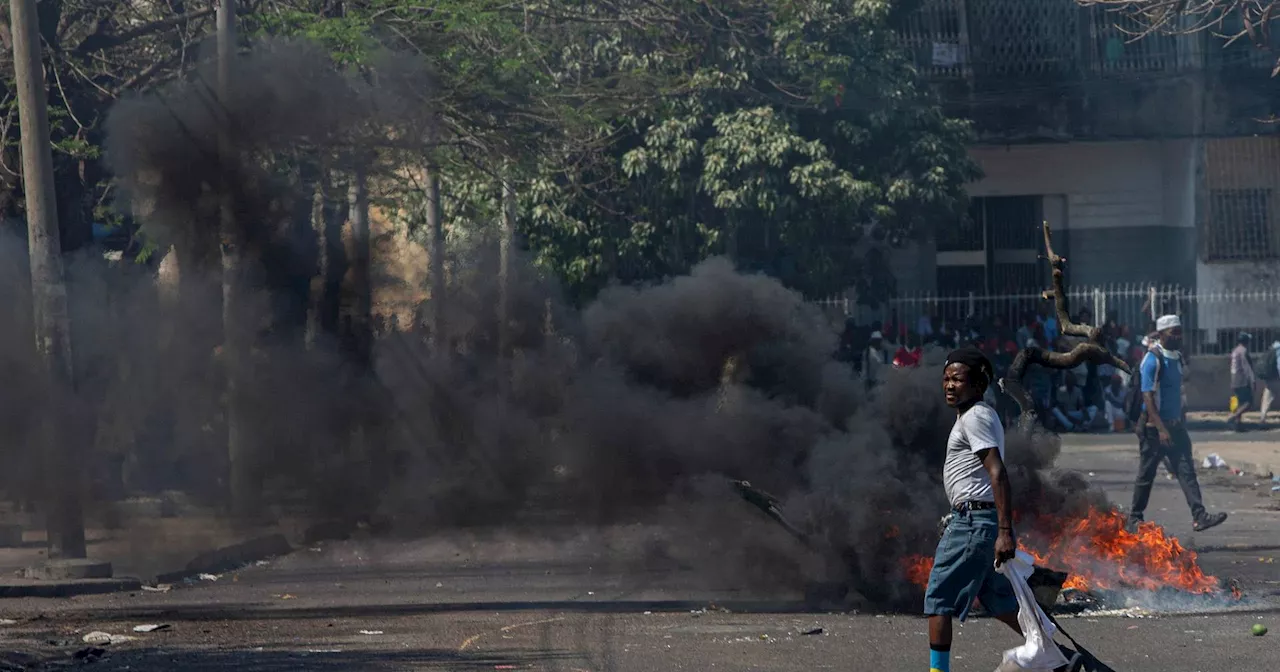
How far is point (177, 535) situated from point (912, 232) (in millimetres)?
14559

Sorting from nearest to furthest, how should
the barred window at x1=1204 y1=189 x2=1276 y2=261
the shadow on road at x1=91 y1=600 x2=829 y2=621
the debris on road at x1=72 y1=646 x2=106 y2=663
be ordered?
the debris on road at x1=72 y1=646 x2=106 y2=663
the shadow on road at x1=91 y1=600 x2=829 y2=621
the barred window at x1=1204 y1=189 x2=1276 y2=261

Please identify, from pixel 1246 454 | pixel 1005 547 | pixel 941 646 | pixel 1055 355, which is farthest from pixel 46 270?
pixel 1246 454

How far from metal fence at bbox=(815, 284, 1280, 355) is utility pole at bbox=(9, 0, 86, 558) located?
14.6 m

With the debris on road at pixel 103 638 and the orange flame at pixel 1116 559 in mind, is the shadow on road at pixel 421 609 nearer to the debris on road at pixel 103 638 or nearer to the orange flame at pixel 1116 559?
the debris on road at pixel 103 638

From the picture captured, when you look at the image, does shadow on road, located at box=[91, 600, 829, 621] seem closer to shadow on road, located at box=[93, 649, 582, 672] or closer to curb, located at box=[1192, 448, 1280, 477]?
shadow on road, located at box=[93, 649, 582, 672]

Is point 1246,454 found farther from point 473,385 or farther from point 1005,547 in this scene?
point 1005,547

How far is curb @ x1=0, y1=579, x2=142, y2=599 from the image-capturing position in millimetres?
10789

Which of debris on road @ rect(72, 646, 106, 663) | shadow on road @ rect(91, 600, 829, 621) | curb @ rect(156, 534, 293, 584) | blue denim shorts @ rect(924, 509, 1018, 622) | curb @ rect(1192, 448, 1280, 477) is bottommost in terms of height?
curb @ rect(1192, 448, 1280, 477)

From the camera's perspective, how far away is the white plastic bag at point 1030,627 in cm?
625

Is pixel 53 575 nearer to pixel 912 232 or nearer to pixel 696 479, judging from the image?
pixel 696 479

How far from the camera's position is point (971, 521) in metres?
6.38

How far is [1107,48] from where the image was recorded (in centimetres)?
2738

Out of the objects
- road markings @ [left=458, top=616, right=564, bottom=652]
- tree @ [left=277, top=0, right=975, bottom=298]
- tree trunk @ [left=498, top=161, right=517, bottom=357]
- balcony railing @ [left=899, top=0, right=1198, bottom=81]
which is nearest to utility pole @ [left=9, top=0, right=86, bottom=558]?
tree trunk @ [left=498, top=161, right=517, bottom=357]

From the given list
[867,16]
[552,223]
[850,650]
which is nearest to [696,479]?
[850,650]
